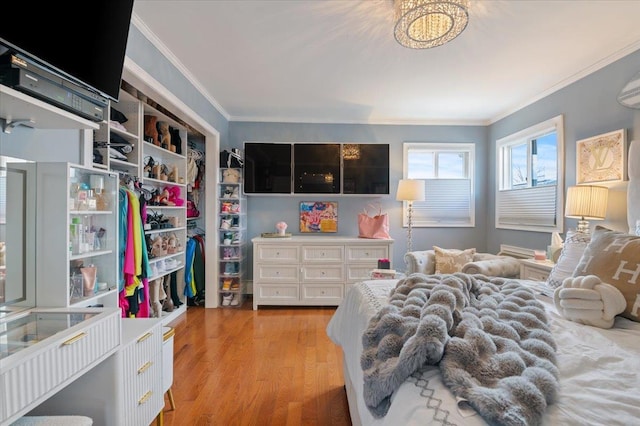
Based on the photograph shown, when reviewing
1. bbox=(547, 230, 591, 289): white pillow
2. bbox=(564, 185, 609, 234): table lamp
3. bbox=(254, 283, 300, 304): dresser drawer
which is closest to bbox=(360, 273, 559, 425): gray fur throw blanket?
bbox=(547, 230, 591, 289): white pillow

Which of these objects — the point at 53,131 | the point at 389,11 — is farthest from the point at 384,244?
the point at 53,131

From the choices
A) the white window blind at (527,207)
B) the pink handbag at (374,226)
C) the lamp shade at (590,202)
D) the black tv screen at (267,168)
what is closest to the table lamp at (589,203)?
the lamp shade at (590,202)

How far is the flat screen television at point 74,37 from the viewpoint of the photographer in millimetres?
1040

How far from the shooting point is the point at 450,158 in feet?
14.0

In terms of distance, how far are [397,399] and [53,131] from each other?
6.53 ft

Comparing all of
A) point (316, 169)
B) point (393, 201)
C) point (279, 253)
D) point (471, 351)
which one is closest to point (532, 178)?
point (393, 201)

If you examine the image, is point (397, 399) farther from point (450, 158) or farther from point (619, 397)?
point (450, 158)

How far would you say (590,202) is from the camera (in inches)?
91.1

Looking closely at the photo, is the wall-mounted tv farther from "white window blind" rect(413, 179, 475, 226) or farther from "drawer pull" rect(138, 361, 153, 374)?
"drawer pull" rect(138, 361, 153, 374)

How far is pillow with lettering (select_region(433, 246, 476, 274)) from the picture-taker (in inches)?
126

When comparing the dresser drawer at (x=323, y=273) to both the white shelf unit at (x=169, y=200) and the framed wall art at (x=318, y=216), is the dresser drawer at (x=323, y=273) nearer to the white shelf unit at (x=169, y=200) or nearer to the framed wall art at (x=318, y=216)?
the framed wall art at (x=318, y=216)

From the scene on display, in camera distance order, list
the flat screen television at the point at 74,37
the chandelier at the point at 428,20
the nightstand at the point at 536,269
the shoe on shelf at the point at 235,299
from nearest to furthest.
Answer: the flat screen television at the point at 74,37 → the chandelier at the point at 428,20 → the nightstand at the point at 536,269 → the shoe on shelf at the point at 235,299

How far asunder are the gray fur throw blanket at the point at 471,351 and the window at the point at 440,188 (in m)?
3.06

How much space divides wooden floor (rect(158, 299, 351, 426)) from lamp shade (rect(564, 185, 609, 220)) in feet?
7.30
